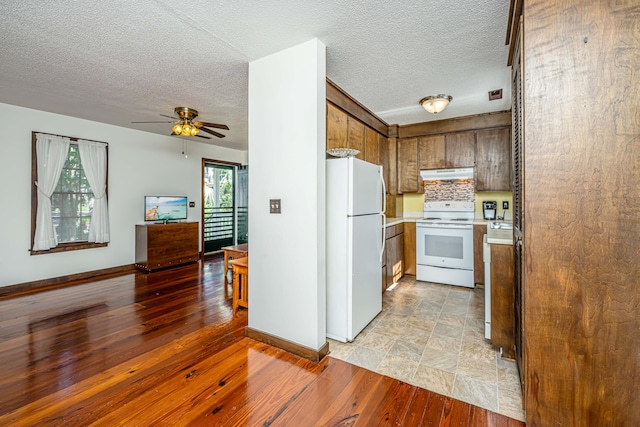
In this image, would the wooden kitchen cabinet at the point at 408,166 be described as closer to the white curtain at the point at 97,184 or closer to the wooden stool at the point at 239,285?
the wooden stool at the point at 239,285

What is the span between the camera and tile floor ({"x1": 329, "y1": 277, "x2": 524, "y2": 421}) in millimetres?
1838

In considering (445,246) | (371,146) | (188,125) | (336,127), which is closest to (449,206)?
(445,246)

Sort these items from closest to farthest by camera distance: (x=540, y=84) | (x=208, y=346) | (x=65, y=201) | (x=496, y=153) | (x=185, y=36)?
(x=540, y=84), (x=185, y=36), (x=208, y=346), (x=496, y=153), (x=65, y=201)

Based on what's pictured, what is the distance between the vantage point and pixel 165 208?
5410mm

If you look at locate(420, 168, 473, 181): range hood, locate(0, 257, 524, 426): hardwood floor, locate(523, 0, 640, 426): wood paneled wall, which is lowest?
locate(0, 257, 524, 426): hardwood floor

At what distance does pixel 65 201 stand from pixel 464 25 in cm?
548

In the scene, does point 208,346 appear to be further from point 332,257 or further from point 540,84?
point 540,84

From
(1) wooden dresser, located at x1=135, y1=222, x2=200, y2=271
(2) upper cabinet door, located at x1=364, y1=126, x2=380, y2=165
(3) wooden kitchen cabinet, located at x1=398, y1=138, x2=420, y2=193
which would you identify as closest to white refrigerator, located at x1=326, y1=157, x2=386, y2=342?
(2) upper cabinet door, located at x1=364, y1=126, x2=380, y2=165

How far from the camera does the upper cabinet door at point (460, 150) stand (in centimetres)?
418

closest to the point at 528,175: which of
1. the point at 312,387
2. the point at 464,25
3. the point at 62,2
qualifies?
the point at 464,25

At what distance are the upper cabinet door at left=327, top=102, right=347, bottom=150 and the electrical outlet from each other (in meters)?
0.91

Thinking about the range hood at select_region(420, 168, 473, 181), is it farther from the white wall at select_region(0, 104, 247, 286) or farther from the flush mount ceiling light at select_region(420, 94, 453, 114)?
the white wall at select_region(0, 104, 247, 286)

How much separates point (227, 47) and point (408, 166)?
3204 millimetres

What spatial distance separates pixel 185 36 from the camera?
2.18 m
